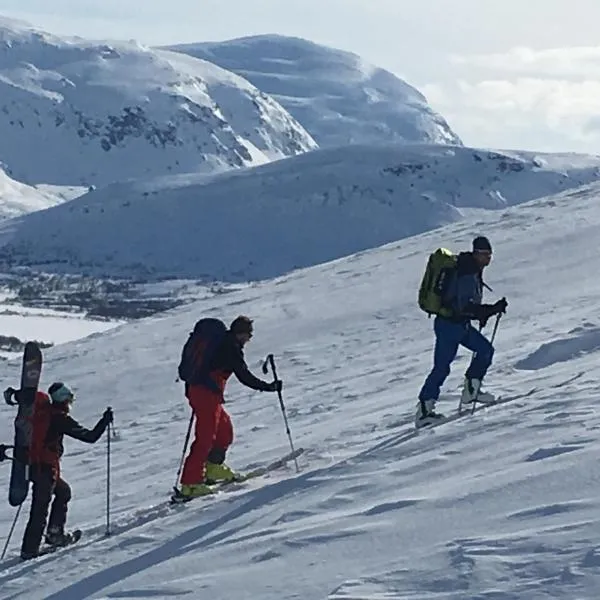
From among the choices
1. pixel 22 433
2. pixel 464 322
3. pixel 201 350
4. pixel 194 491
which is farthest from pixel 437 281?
pixel 22 433

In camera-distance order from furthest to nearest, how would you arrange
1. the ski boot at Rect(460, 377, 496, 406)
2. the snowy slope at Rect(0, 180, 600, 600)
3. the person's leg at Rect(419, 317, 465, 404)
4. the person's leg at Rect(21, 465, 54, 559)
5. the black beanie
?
the ski boot at Rect(460, 377, 496, 406)
the person's leg at Rect(419, 317, 465, 404)
the black beanie
the person's leg at Rect(21, 465, 54, 559)
the snowy slope at Rect(0, 180, 600, 600)

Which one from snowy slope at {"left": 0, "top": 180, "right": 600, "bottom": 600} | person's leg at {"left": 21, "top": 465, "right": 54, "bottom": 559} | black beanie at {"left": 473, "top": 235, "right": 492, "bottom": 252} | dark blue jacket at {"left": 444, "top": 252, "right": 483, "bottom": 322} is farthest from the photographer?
dark blue jacket at {"left": 444, "top": 252, "right": 483, "bottom": 322}

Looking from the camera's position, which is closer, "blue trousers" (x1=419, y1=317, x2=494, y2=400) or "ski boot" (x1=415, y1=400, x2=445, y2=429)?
"blue trousers" (x1=419, y1=317, x2=494, y2=400)

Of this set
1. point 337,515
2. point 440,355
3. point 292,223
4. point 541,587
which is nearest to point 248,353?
point 440,355

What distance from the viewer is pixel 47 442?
10.7 metres

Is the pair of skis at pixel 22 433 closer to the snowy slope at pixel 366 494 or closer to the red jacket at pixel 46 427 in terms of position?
the red jacket at pixel 46 427

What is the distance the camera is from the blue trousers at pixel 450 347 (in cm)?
1194

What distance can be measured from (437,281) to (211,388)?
2.40 meters

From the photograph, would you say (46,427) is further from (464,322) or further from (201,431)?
(464,322)

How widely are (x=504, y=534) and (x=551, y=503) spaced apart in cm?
56

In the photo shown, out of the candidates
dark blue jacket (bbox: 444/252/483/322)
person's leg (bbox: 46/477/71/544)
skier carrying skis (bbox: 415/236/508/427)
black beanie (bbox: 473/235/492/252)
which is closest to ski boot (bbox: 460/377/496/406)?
skier carrying skis (bbox: 415/236/508/427)

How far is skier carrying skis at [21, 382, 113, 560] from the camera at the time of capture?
10.7m

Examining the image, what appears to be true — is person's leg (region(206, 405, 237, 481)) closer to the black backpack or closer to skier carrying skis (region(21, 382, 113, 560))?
the black backpack

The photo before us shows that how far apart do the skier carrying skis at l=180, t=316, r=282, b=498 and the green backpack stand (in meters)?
1.71
